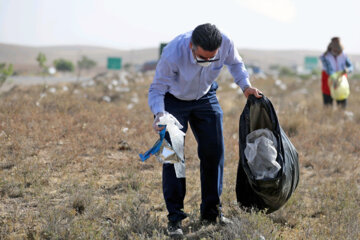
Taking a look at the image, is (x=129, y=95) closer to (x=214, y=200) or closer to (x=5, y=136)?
(x=5, y=136)

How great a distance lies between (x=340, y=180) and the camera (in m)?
4.92

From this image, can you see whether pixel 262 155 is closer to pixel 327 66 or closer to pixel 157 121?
pixel 157 121

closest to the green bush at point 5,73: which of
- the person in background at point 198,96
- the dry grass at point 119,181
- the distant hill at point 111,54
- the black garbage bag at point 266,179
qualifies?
the dry grass at point 119,181

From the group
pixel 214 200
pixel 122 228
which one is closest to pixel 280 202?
pixel 214 200

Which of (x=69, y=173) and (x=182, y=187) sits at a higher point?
(x=182, y=187)

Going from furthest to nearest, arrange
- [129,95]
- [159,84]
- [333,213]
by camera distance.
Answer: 1. [129,95]
2. [333,213]
3. [159,84]

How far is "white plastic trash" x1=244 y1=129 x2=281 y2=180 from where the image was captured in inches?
129

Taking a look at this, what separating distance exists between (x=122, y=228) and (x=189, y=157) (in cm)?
231

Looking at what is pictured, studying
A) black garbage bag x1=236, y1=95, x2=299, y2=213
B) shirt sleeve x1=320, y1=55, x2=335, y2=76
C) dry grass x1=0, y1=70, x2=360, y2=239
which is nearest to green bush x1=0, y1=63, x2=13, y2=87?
dry grass x1=0, y1=70, x2=360, y2=239

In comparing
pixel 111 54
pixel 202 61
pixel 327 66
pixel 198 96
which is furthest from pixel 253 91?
pixel 111 54

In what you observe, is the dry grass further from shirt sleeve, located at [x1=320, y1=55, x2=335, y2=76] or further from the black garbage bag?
shirt sleeve, located at [x1=320, y1=55, x2=335, y2=76]

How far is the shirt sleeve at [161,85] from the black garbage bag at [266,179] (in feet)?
2.32

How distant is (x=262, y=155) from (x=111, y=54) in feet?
352

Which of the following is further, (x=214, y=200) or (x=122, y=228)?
(x=214, y=200)
